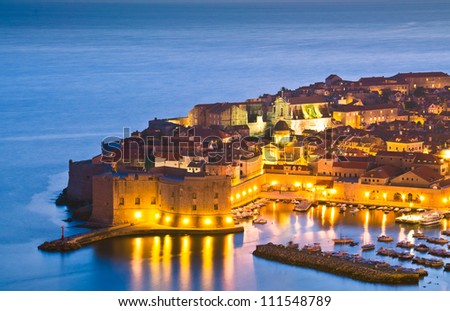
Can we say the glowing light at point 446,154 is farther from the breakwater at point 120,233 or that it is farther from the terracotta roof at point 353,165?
the breakwater at point 120,233

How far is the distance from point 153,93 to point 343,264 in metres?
19.9

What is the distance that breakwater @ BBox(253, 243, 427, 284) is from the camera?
1309 cm

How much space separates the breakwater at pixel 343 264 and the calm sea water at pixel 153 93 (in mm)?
163

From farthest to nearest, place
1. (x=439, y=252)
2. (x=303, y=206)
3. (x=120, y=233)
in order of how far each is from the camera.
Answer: (x=303, y=206)
(x=120, y=233)
(x=439, y=252)

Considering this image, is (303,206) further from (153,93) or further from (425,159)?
(153,93)

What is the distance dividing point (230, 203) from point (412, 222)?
2.47 m

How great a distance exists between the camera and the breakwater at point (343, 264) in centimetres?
1309

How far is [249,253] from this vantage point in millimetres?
14477

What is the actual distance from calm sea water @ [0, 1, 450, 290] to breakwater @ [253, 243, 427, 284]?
16 cm

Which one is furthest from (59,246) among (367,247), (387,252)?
(387,252)

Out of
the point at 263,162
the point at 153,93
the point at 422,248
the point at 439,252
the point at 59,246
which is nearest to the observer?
the point at 439,252

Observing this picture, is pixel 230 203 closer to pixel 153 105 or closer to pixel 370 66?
pixel 153 105

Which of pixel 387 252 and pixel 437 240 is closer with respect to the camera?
pixel 387 252

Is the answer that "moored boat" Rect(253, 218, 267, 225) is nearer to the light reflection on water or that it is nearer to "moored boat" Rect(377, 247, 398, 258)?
the light reflection on water
